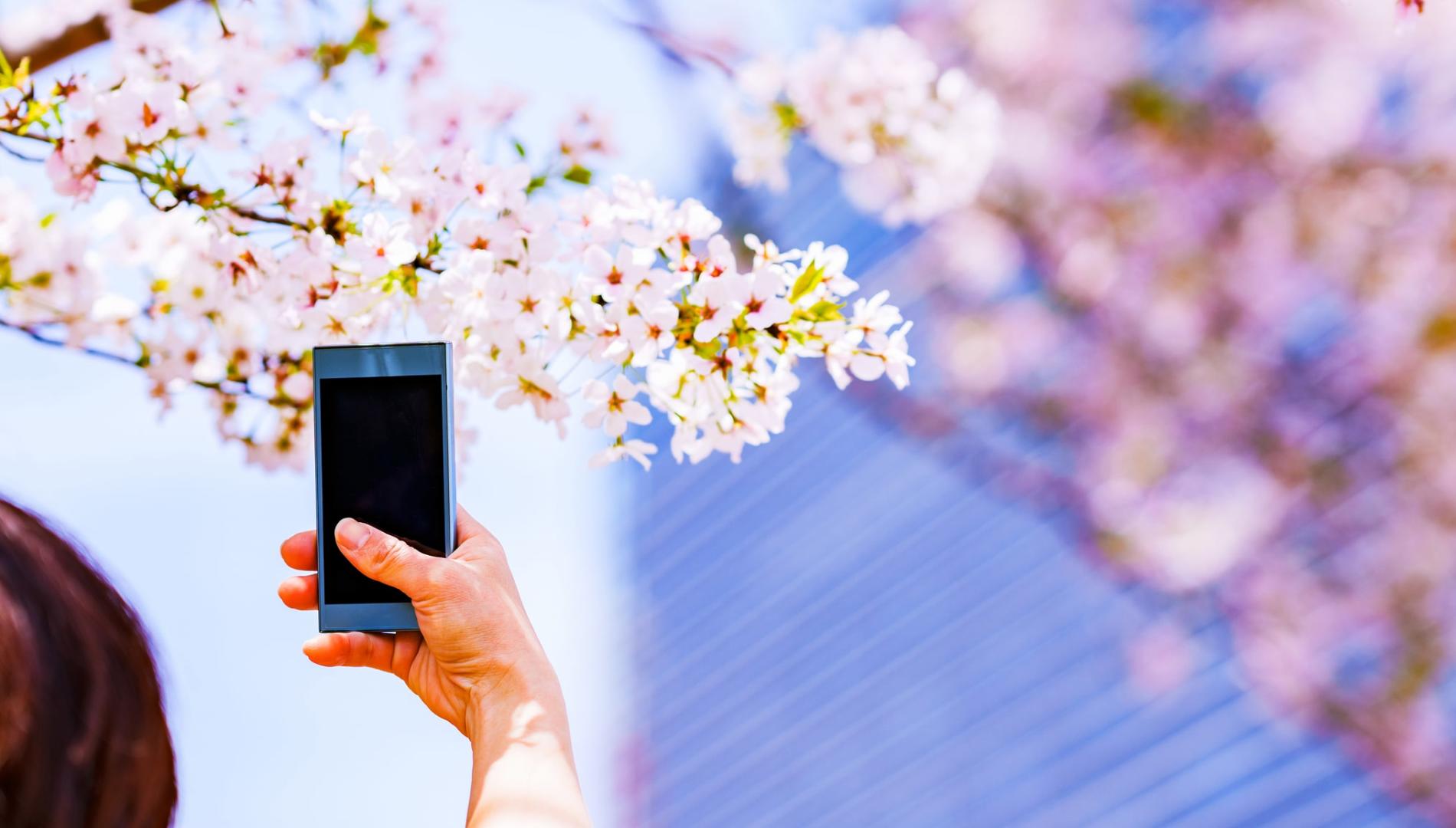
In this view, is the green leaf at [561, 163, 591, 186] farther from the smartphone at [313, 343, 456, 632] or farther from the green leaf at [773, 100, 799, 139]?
the green leaf at [773, 100, 799, 139]

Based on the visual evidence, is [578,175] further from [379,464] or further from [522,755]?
[522,755]

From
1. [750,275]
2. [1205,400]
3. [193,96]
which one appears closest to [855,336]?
[750,275]

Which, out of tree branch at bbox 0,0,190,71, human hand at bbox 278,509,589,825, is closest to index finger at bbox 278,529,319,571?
human hand at bbox 278,509,589,825

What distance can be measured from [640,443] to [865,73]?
2.19 ft

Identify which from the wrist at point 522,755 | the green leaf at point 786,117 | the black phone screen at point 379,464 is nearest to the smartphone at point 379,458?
the black phone screen at point 379,464

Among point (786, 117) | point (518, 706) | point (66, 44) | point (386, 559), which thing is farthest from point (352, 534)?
point (786, 117)

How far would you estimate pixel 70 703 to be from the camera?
0.43 metres

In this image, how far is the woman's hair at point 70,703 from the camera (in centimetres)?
42

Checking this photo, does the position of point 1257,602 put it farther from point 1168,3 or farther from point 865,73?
point 865,73

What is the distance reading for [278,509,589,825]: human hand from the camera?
561 mm

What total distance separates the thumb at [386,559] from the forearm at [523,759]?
84mm

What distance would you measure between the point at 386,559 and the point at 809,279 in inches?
12.8

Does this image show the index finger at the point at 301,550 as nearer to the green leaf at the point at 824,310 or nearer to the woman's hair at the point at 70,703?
the woman's hair at the point at 70,703

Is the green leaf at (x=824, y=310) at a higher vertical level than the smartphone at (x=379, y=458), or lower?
higher
